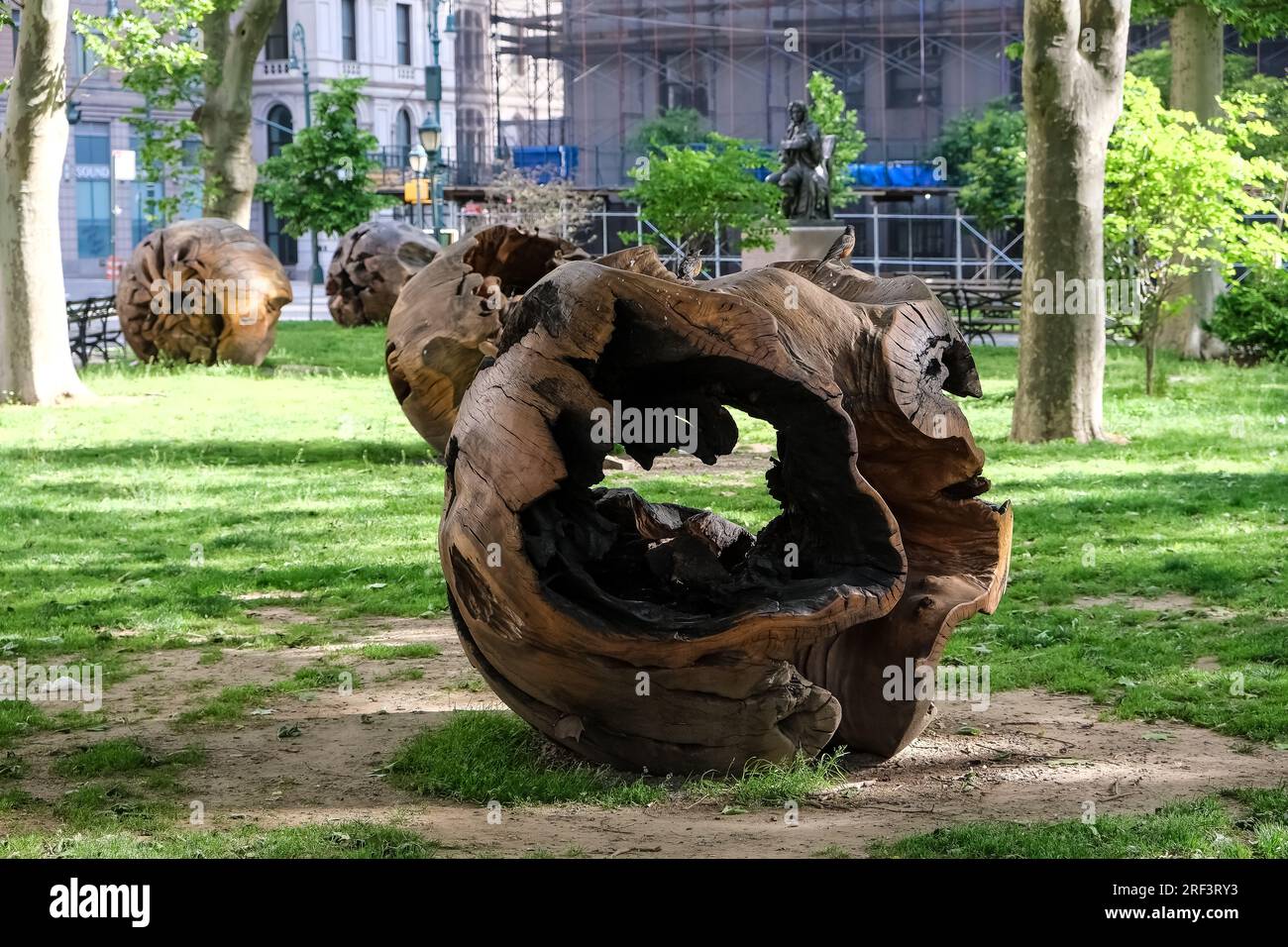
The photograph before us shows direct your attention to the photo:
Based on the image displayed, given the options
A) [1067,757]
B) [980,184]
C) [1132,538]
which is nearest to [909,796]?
[1067,757]

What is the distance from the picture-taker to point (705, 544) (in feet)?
21.7

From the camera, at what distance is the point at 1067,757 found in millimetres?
6484

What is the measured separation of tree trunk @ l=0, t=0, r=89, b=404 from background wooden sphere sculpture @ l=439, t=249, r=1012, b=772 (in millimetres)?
13469

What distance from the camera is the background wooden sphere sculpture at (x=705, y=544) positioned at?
576cm

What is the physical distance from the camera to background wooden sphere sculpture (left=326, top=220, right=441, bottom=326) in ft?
97.8

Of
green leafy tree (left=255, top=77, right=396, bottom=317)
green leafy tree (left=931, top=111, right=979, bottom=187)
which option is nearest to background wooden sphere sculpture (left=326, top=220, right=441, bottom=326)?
green leafy tree (left=255, top=77, right=396, bottom=317)

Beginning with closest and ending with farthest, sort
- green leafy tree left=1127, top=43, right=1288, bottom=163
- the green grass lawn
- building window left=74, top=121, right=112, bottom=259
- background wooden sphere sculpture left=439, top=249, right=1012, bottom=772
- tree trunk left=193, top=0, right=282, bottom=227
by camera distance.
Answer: background wooden sphere sculpture left=439, top=249, right=1012, bottom=772, the green grass lawn, tree trunk left=193, top=0, right=282, bottom=227, green leafy tree left=1127, top=43, right=1288, bottom=163, building window left=74, top=121, right=112, bottom=259

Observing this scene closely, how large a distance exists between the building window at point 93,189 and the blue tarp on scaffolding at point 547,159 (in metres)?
15.0

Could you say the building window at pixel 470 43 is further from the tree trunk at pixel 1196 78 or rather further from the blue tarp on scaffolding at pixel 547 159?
the tree trunk at pixel 1196 78

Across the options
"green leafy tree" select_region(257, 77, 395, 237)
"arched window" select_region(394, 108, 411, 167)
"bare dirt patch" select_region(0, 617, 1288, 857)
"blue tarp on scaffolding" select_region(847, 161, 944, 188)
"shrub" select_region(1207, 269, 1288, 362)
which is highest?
"arched window" select_region(394, 108, 411, 167)

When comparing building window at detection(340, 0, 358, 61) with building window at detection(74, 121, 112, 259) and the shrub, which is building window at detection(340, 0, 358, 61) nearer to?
building window at detection(74, 121, 112, 259)

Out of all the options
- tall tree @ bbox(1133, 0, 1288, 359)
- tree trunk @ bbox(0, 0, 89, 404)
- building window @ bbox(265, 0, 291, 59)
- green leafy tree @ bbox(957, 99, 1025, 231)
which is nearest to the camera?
tree trunk @ bbox(0, 0, 89, 404)

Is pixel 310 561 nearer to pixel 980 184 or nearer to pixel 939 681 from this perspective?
pixel 939 681
